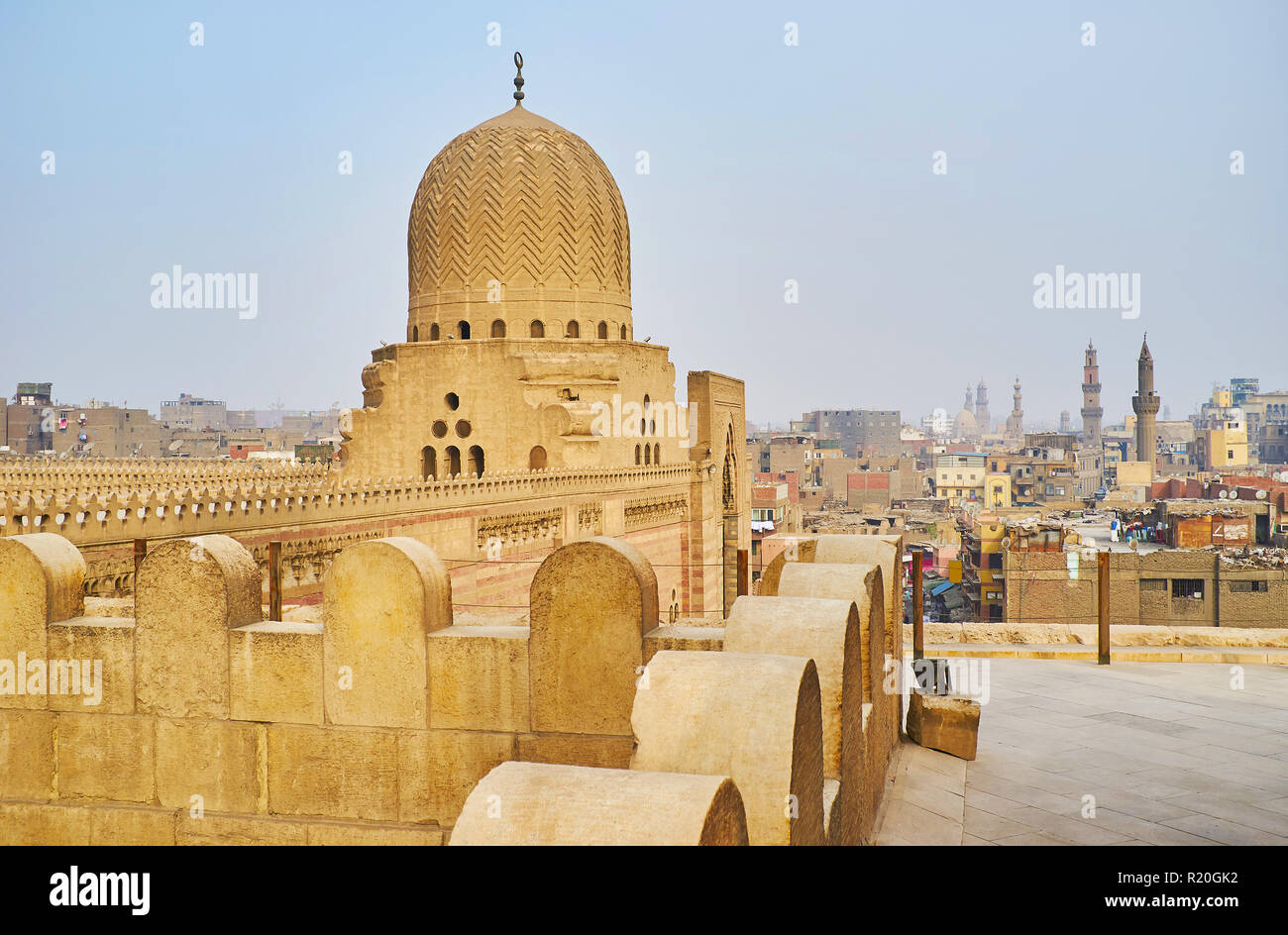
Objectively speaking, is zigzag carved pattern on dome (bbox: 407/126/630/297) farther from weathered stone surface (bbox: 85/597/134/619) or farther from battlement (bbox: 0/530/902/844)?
battlement (bbox: 0/530/902/844)

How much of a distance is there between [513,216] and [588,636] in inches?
930

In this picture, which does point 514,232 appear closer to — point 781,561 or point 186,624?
point 781,561

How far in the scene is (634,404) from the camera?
2681 cm

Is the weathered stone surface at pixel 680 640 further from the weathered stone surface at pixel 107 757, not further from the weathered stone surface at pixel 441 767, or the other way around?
the weathered stone surface at pixel 107 757

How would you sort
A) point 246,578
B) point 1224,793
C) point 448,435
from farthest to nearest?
point 448,435, point 1224,793, point 246,578

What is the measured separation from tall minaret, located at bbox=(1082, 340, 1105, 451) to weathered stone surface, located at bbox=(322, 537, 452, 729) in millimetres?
192530

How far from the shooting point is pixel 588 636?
383 cm

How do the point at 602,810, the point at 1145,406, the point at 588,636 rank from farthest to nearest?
1. the point at 1145,406
2. the point at 588,636
3. the point at 602,810

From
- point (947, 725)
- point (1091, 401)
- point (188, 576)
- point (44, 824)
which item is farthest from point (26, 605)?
point (1091, 401)

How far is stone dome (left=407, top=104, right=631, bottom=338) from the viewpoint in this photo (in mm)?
26312
